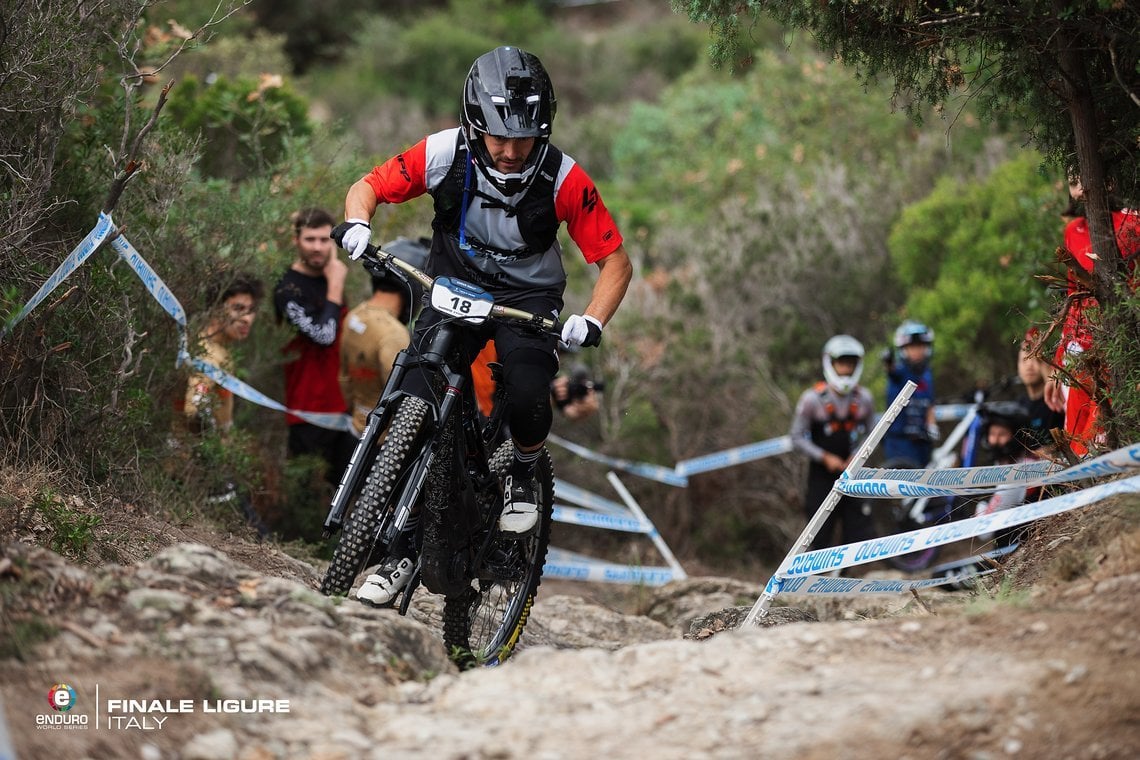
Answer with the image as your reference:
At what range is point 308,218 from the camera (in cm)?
873

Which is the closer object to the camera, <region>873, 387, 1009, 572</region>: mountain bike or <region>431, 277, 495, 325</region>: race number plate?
<region>431, 277, 495, 325</region>: race number plate

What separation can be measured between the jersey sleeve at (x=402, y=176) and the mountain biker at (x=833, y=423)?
5.57 m

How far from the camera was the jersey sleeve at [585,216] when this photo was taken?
5.88 m

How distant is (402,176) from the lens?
19.0 feet

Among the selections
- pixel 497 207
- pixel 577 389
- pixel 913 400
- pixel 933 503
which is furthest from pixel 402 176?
pixel 933 503

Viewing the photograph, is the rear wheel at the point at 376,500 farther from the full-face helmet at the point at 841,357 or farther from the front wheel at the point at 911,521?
the front wheel at the point at 911,521

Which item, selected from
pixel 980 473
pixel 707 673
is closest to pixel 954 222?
pixel 980 473

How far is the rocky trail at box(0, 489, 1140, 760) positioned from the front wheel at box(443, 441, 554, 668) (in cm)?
115

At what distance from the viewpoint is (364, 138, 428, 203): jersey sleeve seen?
5.79 metres

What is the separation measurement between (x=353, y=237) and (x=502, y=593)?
1968mm

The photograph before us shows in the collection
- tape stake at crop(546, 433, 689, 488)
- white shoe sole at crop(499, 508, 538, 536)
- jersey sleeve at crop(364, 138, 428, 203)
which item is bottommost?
tape stake at crop(546, 433, 689, 488)

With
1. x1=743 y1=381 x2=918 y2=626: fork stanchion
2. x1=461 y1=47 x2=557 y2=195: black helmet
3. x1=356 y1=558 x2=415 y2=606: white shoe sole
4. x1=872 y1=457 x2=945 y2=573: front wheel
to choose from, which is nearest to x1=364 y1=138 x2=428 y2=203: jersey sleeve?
x1=461 y1=47 x2=557 y2=195: black helmet

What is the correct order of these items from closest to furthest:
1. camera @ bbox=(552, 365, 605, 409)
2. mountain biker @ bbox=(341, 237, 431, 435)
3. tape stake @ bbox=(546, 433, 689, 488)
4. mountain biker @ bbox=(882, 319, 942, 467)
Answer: mountain biker @ bbox=(341, 237, 431, 435) → camera @ bbox=(552, 365, 605, 409) → mountain biker @ bbox=(882, 319, 942, 467) → tape stake @ bbox=(546, 433, 689, 488)

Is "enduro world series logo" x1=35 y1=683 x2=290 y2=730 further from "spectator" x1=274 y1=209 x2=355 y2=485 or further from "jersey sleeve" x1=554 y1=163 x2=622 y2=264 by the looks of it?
"spectator" x1=274 y1=209 x2=355 y2=485
